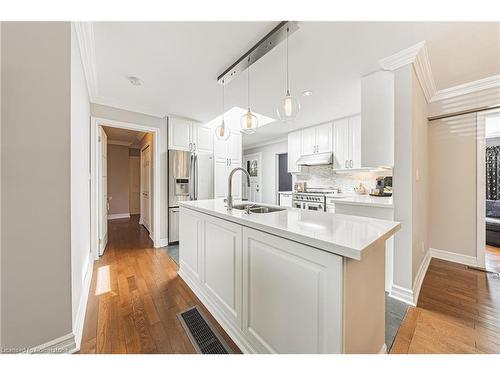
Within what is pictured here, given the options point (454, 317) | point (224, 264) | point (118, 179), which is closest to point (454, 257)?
point (454, 317)

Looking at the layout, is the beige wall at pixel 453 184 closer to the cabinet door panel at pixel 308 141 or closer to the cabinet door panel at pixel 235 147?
the cabinet door panel at pixel 308 141

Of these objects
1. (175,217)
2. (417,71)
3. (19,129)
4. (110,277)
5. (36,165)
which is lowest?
(110,277)

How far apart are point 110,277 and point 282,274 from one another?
2.35m

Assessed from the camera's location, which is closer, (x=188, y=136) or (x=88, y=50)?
(x=88, y=50)

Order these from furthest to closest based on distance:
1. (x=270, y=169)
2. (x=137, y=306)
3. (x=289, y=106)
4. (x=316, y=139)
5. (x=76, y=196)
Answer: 1. (x=270, y=169)
2. (x=316, y=139)
3. (x=137, y=306)
4. (x=289, y=106)
5. (x=76, y=196)

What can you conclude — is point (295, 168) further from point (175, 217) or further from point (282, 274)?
point (282, 274)

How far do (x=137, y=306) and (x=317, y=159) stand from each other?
384 cm

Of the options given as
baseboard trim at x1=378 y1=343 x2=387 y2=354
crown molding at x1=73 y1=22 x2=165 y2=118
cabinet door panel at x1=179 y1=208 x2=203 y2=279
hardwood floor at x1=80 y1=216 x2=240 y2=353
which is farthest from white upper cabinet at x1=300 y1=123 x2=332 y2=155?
hardwood floor at x1=80 y1=216 x2=240 y2=353

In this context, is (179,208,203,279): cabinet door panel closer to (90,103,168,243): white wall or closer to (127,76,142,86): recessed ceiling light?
(90,103,168,243): white wall

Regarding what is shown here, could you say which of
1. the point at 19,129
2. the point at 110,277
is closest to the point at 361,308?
the point at 19,129

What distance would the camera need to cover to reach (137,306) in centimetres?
180

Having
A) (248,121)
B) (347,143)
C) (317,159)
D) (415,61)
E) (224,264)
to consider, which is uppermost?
(415,61)

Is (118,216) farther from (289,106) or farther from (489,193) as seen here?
(489,193)

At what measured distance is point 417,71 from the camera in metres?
2.05
